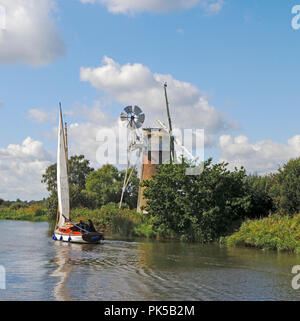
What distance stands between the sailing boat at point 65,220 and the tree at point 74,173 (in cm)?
5301

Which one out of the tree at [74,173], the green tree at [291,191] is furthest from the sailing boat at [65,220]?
the tree at [74,173]

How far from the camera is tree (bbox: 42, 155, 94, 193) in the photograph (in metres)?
90.6

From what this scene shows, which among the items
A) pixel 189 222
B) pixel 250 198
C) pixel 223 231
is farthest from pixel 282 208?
pixel 189 222

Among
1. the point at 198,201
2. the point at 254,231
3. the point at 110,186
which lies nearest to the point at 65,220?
the point at 198,201

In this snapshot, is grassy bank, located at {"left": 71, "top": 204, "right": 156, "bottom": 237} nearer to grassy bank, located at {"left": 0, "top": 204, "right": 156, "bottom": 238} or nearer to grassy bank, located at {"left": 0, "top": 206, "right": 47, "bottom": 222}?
grassy bank, located at {"left": 0, "top": 204, "right": 156, "bottom": 238}

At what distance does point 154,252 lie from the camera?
26.7 m

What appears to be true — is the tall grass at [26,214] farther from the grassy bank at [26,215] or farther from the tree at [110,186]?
the tree at [110,186]

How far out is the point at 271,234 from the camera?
28047 millimetres

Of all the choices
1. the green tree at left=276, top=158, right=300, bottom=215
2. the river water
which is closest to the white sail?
the river water

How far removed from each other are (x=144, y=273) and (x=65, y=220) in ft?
55.6

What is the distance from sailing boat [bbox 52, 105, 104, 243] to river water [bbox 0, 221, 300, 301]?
1.30 m

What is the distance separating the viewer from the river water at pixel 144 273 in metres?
15.0
